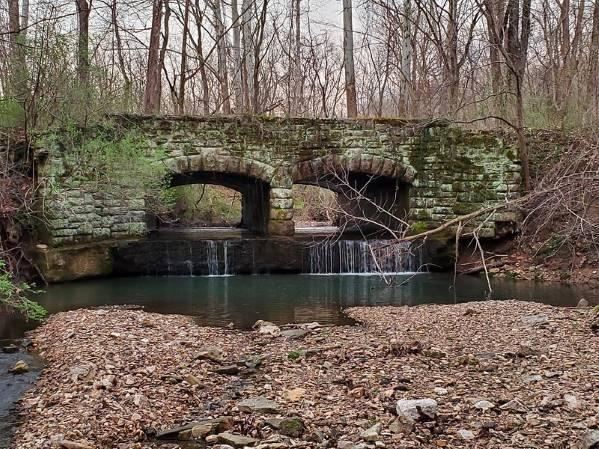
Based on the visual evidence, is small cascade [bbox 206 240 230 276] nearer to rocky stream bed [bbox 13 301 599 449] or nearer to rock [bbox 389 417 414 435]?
rocky stream bed [bbox 13 301 599 449]

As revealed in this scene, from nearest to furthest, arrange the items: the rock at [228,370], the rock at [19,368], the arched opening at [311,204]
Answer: the rock at [228,370] < the rock at [19,368] < the arched opening at [311,204]

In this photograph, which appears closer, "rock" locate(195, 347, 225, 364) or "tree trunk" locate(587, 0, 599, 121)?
"rock" locate(195, 347, 225, 364)

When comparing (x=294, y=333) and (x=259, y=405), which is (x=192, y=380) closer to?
(x=259, y=405)

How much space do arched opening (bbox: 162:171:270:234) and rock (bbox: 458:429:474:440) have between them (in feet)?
32.8

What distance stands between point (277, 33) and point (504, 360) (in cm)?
1588

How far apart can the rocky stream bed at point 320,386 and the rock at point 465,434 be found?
14 millimetres

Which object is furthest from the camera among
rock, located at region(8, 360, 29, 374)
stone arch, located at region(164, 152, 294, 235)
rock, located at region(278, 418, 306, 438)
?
stone arch, located at region(164, 152, 294, 235)

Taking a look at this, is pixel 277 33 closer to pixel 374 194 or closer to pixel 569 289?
pixel 374 194

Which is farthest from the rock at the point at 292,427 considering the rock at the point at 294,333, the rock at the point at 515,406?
the rock at the point at 294,333

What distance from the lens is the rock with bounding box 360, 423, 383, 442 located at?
Result: 12.5 feet

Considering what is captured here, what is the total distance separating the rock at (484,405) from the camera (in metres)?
4.16

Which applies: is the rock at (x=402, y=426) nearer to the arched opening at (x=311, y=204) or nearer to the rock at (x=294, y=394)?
the rock at (x=294, y=394)

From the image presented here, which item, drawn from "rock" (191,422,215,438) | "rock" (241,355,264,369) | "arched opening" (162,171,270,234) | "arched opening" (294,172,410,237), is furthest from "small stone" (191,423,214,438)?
"arched opening" (162,171,270,234)

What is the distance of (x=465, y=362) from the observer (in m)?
5.41
